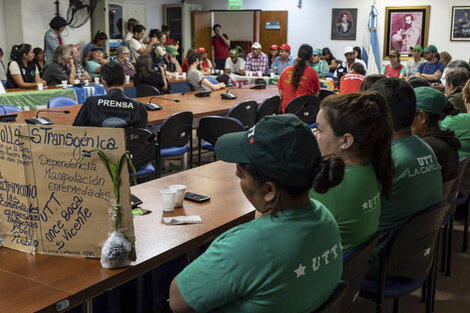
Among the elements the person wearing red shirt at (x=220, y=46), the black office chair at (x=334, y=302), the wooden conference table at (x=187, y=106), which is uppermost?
the person wearing red shirt at (x=220, y=46)

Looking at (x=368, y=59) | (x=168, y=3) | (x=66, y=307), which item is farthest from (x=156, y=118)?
(x=168, y=3)

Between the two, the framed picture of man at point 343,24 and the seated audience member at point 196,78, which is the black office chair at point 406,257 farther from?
the framed picture of man at point 343,24

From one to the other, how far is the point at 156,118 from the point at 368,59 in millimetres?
8838

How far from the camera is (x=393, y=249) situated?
2.10 metres

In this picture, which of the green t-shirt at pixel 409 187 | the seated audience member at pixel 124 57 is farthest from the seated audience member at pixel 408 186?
the seated audience member at pixel 124 57

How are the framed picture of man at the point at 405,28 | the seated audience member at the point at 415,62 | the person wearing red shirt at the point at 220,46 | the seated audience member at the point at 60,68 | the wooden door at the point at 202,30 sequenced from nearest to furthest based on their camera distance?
the seated audience member at the point at 60,68 → the seated audience member at the point at 415,62 → the framed picture of man at the point at 405,28 → the person wearing red shirt at the point at 220,46 → the wooden door at the point at 202,30

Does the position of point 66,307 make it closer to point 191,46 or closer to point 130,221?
point 130,221

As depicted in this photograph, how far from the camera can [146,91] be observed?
716cm

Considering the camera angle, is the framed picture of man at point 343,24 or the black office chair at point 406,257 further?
the framed picture of man at point 343,24

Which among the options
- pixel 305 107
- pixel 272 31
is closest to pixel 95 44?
pixel 272 31

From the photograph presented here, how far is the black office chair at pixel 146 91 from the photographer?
702 centimetres

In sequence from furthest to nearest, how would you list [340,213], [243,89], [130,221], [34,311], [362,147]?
[243,89]
[362,147]
[340,213]
[130,221]
[34,311]

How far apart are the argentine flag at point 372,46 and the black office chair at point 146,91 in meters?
6.86

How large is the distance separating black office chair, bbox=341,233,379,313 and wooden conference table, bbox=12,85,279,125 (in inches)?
123
